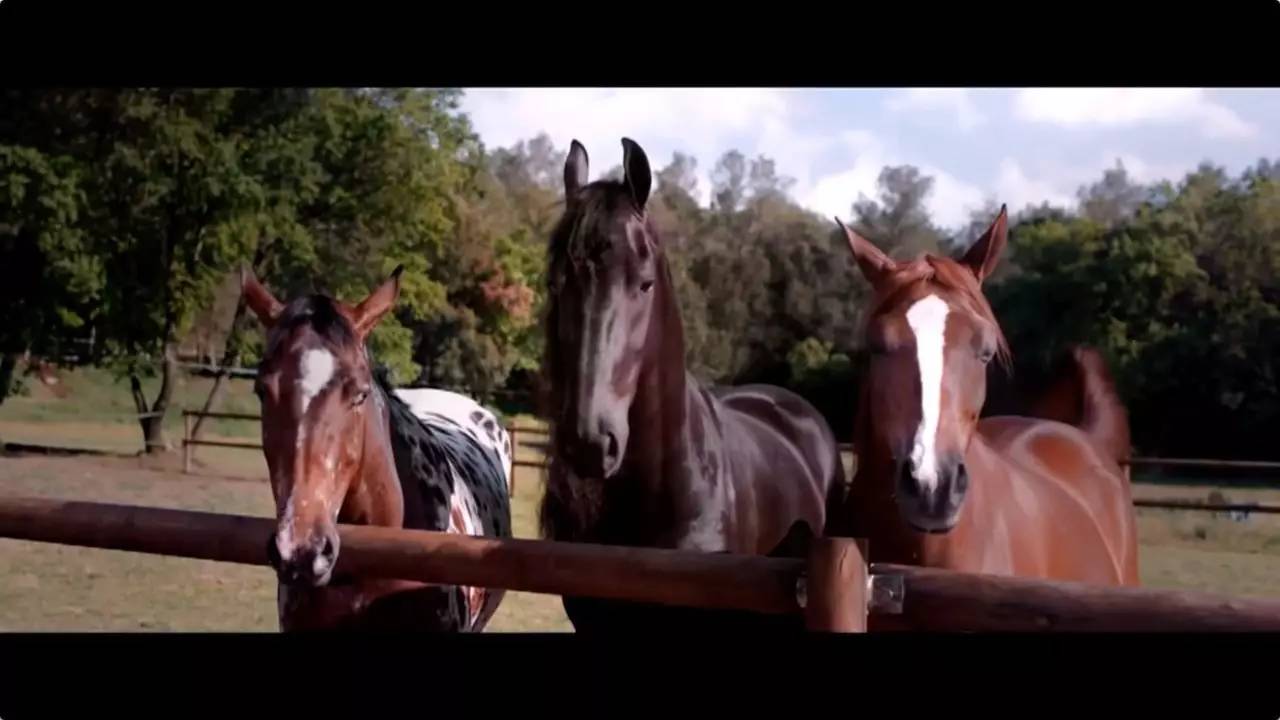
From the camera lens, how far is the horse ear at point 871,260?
197cm

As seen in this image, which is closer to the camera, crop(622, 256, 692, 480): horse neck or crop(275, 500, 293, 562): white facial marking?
crop(275, 500, 293, 562): white facial marking

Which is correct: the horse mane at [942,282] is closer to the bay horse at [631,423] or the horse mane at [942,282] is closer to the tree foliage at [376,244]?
the bay horse at [631,423]

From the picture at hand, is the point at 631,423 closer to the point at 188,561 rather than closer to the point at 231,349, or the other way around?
the point at 188,561

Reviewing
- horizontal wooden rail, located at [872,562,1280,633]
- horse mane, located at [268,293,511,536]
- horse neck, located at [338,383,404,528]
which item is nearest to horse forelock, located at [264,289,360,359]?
horse mane, located at [268,293,511,536]

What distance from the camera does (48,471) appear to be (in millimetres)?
8891

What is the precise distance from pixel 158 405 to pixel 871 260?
1030 cm

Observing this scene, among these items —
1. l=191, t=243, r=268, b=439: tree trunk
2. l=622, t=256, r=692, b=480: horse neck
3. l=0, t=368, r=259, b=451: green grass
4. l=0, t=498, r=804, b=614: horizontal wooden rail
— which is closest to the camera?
l=0, t=498, r=804, b=614: horizontal wooden rail

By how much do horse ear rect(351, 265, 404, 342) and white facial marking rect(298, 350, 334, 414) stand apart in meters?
0.15

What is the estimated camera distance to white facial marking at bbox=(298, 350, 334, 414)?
6.54 ft

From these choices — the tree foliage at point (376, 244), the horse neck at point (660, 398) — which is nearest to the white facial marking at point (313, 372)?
the horse neck at point (660, 398)

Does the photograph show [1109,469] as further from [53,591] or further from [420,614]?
[53,591]

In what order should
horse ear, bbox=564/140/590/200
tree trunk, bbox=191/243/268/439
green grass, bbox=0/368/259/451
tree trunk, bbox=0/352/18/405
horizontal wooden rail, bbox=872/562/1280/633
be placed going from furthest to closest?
green grass, bbox=0/368/259/451
tree trunk, bbox=0/352/18/405
tree trunk, bbox=191/243/268/439
horse ear, bbox=564/140/590/200
horizontal wooden rail, bbox=872/562/1280/633

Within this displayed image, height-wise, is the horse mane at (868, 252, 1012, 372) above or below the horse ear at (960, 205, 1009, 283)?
below

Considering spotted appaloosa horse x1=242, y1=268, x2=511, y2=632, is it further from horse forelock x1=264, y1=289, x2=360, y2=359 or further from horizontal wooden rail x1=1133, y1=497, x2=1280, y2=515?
horizontal wooden rail x1=1133, y1=497, x2=1280, y2=515
